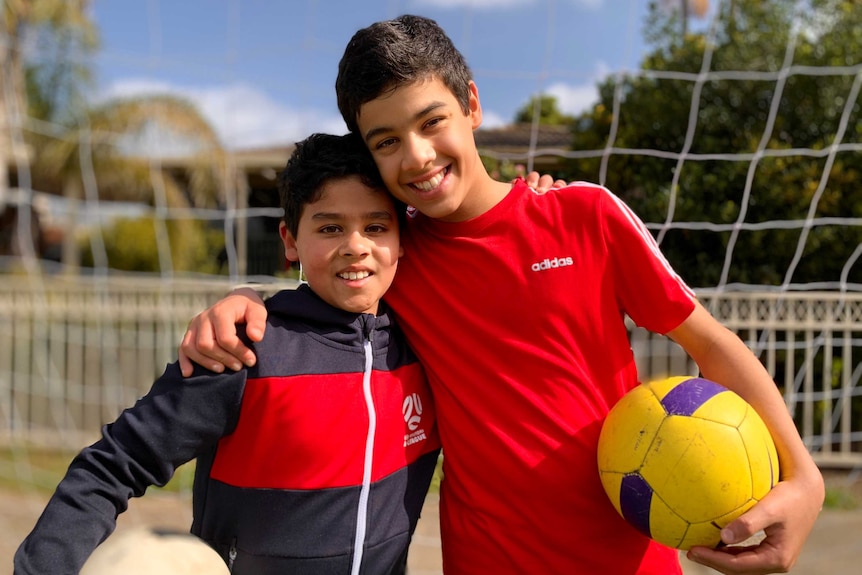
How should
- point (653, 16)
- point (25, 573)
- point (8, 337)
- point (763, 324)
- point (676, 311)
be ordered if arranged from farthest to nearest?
1. point (8, 337)
2. point (653, 16)
3. point (763, 324)
4. point (676, 311)
5. point (25, 573)

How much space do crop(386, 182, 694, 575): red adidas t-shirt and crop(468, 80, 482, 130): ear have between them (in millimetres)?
198

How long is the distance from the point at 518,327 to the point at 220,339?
1.94 feet

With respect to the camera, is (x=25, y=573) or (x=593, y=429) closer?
(x=25, y=573)

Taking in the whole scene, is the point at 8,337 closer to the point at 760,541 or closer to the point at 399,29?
the point at 399,29

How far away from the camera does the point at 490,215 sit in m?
1.58

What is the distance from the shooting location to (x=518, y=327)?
59.9 inches

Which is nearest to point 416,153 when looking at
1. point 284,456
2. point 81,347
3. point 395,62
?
point 395,62

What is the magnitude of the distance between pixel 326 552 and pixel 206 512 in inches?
9.6

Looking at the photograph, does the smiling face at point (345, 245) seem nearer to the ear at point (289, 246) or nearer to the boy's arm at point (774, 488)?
the ear at point (289, 246)

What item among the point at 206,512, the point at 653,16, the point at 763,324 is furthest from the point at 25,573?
the point at 653,16

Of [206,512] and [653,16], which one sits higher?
[653,16]

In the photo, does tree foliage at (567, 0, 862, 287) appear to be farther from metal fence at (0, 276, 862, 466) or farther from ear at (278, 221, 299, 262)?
metal fence at (0, 276, 862, 466)

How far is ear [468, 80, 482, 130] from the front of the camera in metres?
1.61

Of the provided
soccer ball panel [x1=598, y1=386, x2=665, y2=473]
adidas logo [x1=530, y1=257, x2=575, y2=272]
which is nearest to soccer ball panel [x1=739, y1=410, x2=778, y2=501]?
soccer ball panel [x1=598, y1=386, x2=665, y2=473]
